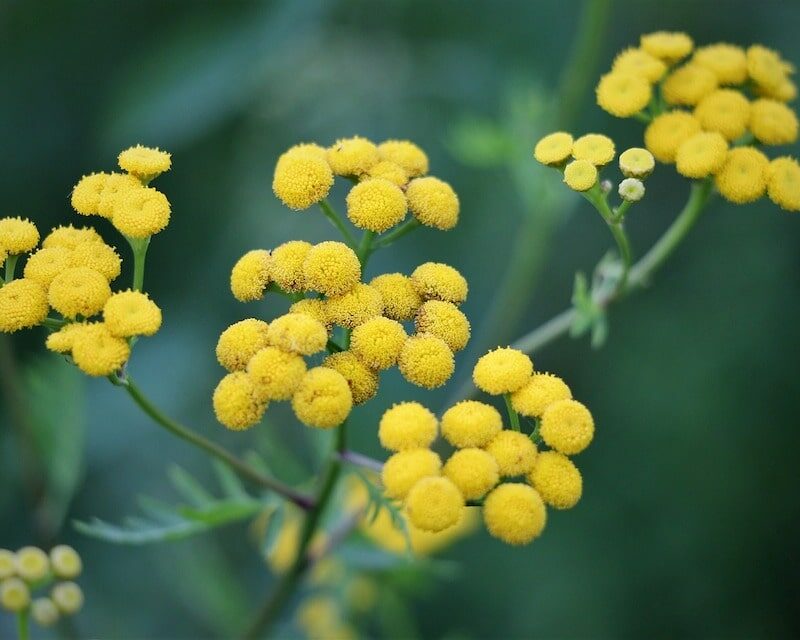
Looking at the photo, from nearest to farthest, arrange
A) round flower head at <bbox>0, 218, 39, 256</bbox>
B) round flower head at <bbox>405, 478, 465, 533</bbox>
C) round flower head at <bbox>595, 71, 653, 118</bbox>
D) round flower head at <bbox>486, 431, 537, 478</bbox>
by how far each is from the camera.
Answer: round flower head at <bbox>405, 478, 465, 533</bbox>
round flower head at <bbox>486, 431, 537, 478</bbox>
round flower head at <bbox>0, 218, 39, 256</bbox>
round flower head at <bbox>595, 71, 653, 118</bbox>

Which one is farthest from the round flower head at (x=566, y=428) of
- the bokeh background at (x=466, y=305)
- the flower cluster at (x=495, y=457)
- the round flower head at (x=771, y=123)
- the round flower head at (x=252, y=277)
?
the bokeh background at (x=466, y=305)

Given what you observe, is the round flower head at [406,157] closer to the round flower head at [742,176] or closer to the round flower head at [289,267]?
the round flower head at [289,267]

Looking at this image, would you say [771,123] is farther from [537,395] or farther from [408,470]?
[408,470]

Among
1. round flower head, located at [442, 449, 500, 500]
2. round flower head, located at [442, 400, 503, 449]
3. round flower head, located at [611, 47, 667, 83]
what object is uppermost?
round flower head, located at [611, 47, 667, 83]

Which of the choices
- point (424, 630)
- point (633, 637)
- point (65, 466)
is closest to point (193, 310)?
point (65, 466)

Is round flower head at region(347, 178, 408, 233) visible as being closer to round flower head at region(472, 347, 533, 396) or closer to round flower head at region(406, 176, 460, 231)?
round flower head at region(406, 176, 460, 231)

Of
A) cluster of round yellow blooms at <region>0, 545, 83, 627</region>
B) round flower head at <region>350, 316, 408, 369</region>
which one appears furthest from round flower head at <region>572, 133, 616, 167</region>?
cluster of round yellow blooms at <region>0, 545, 83, 627</region>
